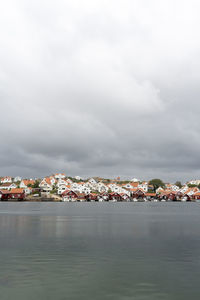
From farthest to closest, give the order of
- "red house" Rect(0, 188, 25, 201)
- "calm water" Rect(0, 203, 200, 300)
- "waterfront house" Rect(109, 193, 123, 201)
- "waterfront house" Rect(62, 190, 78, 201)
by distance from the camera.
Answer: "waterfront house" Rect(109, 193, 123, 201)
"waterfront house" Rect(62, 190, 78, 201)
"red house" Rect(0, 188, 25, 201)
"calm water" Rect(0, 203, 200, 300)

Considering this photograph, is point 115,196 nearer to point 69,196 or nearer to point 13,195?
point 69,196

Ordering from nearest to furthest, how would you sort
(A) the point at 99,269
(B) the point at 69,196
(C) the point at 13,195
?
(A) the point at 99,269 → (C) the point at 13,195 → (B) the point at 69,196

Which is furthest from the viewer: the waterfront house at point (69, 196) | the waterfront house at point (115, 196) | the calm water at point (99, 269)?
the waterfront house at point (115, 196)

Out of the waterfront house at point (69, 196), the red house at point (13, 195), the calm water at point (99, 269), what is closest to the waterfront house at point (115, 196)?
the waterfront house at point (69, 196)

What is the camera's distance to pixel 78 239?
27.5m

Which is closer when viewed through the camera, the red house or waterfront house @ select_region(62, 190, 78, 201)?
the red house

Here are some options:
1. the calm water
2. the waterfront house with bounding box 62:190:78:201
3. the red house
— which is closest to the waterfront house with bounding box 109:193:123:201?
the waterfront house with bounding box 62:190:78:201

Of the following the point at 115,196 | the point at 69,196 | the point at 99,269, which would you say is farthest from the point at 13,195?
the point at 99,269

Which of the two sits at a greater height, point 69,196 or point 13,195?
point 13,195

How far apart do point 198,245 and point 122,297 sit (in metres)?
14.6

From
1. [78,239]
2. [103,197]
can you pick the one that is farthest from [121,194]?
[78,239]

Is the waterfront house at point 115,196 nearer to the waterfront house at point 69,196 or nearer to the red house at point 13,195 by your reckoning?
the waterfront house at point 69,196

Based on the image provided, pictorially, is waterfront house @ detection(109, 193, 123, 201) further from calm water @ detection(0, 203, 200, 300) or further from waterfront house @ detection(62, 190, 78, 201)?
calm water @ detection(0, 203, 200, 300)

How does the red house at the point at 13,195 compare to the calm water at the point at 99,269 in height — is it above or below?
above
